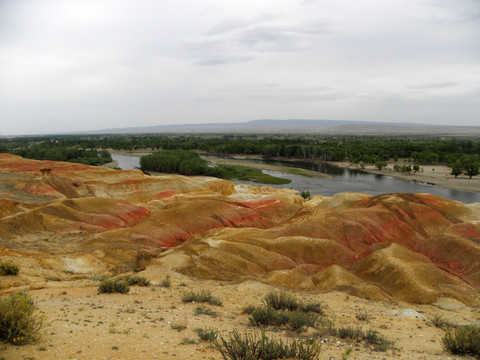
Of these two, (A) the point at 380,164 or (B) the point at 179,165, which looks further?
(A) the point at 380,164

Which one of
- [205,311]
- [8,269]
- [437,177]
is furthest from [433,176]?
Answer: [8,269]

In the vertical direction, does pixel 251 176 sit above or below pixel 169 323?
below

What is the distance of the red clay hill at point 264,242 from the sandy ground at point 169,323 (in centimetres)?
229

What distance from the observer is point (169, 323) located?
9984 millimetres

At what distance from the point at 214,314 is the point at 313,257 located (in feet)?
42.5

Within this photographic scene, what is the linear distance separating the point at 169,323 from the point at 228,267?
387 inches

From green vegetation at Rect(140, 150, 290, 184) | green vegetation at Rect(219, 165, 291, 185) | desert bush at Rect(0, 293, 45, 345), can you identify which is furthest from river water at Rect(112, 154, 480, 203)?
desert bush at Rect(0, 293, 45, 345)

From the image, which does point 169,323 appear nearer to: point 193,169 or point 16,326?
point 16,326

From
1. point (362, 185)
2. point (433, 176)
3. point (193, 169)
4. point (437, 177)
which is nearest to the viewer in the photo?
point (362, 185)

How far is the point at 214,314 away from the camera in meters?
11.2

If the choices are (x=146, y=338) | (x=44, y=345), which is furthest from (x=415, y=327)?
(x=44, y=345)

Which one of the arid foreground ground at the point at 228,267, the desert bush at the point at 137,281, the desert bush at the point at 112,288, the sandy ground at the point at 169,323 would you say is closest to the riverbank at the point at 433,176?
the arid foreground ground at the point at 228,267

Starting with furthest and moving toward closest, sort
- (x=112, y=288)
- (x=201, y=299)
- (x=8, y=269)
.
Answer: (x=8, y=269) → (x=112, y=288) → (x=201, y=299)

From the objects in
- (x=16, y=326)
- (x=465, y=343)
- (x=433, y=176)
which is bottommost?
(x=433, y=176)
